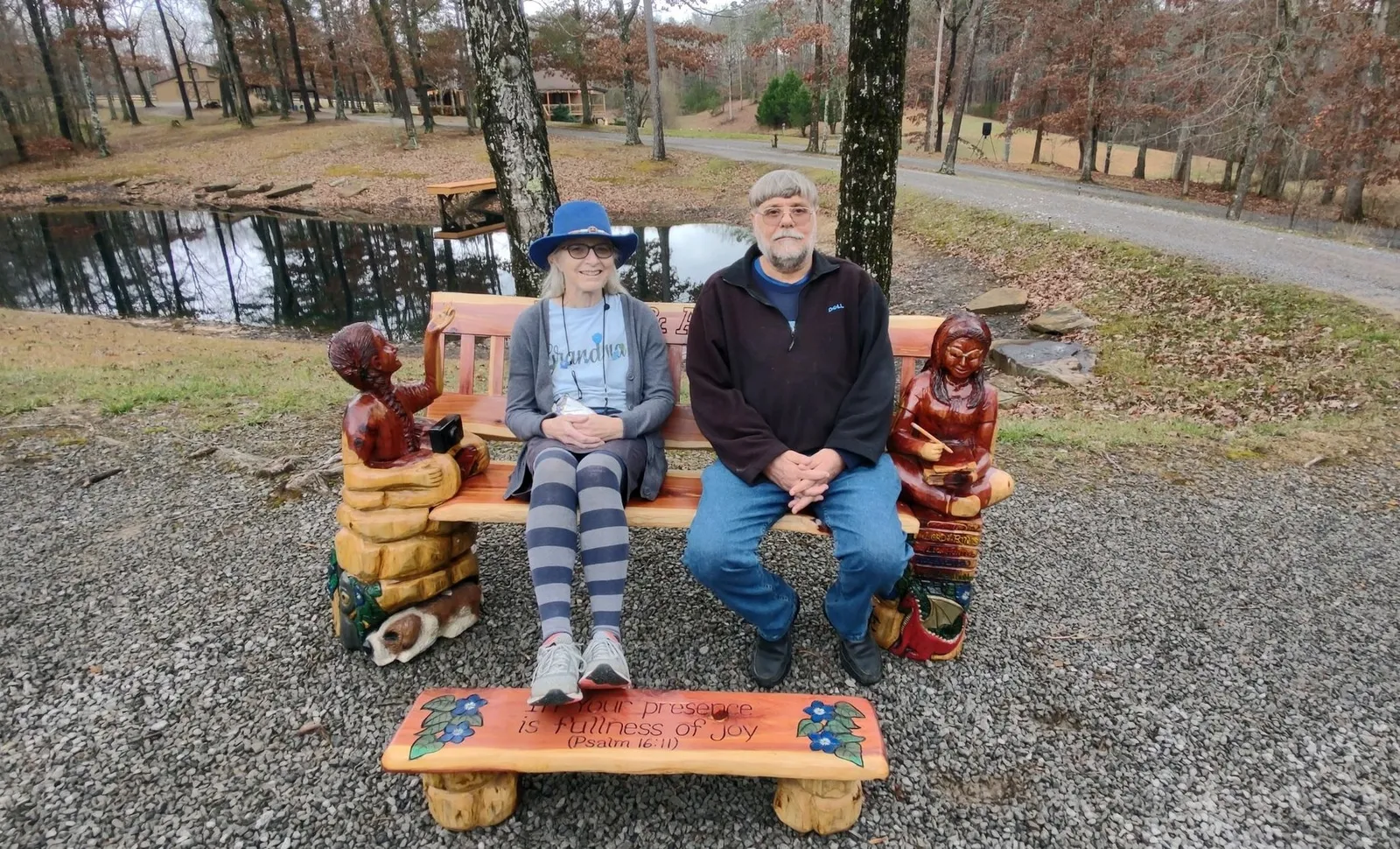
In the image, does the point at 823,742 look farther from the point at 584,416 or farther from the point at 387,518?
the point at 387,518

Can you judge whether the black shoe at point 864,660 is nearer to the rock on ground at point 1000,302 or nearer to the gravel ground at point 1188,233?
the rock on ground at point 1000,302

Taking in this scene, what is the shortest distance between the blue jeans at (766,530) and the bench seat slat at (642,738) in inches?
16.9

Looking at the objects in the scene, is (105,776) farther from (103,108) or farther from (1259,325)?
(103,108)

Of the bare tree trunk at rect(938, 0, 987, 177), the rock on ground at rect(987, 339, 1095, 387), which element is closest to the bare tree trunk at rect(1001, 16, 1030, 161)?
the bare tree trunk at rect(938, 0, 987, 177)

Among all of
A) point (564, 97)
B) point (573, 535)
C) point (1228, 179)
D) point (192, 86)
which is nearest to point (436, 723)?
point (573, 535)

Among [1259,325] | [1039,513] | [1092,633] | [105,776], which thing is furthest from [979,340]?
[1259,325]

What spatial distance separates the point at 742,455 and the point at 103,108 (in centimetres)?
5914

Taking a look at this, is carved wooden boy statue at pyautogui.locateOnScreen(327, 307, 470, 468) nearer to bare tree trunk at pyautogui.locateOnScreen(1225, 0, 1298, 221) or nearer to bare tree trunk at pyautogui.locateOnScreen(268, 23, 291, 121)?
bare tree trunk at pyautogui.locateOnScreen(1225, 0, 1298, 221)

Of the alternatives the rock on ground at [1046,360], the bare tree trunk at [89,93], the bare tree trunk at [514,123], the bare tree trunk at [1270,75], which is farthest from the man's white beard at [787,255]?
the bare tree trunk at [89,93]

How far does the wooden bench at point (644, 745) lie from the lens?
2025mm

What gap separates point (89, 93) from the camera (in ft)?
93.1

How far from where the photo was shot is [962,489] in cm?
273

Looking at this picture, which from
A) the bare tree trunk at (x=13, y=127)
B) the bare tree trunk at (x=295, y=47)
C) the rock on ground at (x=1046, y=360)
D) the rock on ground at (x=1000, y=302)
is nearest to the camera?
the rock on ground at (x=1046, y=360)

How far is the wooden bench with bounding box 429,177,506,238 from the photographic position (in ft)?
56.8
